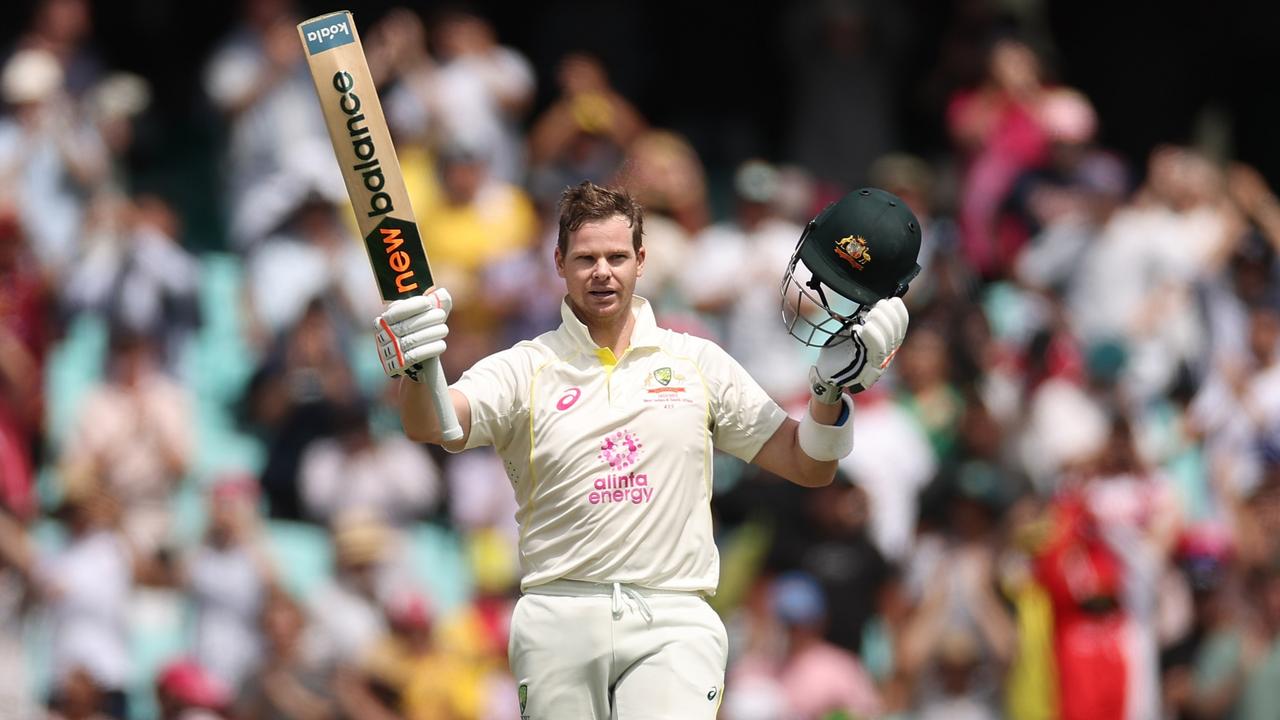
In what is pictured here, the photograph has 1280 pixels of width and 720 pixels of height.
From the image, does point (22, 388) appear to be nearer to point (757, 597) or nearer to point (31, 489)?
Answer: point (31, 489)

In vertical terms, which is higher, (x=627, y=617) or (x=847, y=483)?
(x=627, y=617)

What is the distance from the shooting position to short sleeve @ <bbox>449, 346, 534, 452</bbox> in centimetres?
739

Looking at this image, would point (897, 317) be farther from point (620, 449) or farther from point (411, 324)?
point (411, 324)

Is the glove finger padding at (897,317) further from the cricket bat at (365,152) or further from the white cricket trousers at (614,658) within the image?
the cricket bat at (365,152)

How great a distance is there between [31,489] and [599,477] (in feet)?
24.0

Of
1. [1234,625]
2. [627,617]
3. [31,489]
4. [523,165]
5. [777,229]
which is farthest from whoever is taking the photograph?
[523,165]

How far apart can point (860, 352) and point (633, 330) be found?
2.71ft

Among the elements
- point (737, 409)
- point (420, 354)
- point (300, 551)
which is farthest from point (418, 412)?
point (300, 551)

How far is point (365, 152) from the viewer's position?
7.50 meters

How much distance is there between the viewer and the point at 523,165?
53.5 ft

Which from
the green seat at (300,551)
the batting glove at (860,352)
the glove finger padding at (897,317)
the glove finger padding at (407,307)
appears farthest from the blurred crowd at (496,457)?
the glove finger padding at (407,307)

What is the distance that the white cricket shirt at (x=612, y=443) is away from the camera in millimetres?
7371

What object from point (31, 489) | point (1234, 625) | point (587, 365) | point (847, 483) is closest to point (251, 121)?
point (31, 489)

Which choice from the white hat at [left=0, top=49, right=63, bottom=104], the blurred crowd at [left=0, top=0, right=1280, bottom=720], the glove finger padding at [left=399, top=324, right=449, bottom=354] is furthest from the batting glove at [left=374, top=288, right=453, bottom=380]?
the white hat at [left=0, top=49, right=63, bottom=104]
